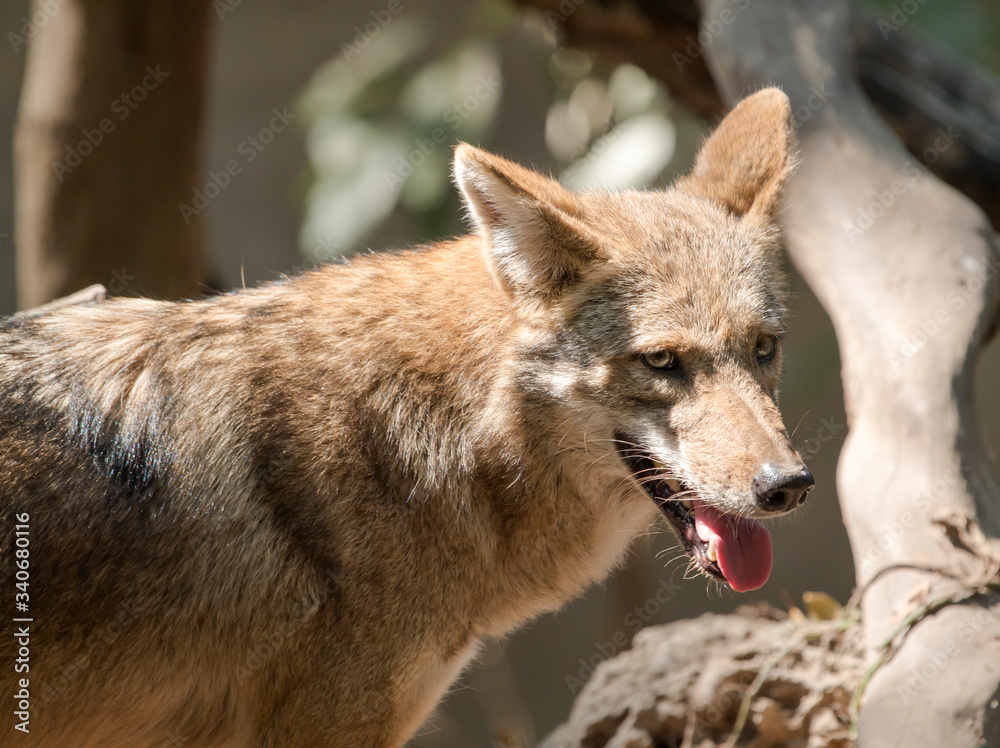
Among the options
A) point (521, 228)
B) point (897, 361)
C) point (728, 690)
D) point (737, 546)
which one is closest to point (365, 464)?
point (521, 228)

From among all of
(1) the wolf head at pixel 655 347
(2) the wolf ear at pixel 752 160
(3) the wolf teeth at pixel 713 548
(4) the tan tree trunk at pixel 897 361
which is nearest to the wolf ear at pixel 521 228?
(1) the wolf head at pixel 655 347

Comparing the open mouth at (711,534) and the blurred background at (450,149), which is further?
the blurred background at (450,149)

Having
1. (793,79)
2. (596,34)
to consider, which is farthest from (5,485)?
(596,34)

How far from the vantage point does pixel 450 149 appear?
6.74m

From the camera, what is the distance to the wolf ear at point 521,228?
8.97ft

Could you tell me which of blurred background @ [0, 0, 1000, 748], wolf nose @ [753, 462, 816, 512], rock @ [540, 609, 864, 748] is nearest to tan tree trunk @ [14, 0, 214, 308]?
blurred background @ [0, 0, 1000, 748]

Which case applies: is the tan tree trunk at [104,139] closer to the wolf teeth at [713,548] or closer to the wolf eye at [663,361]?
the wolf eye at [663,361]

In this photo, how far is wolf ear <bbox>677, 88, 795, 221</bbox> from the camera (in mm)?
3371

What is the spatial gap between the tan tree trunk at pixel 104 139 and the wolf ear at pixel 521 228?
3.25 metres

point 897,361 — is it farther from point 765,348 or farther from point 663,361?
point 663,361

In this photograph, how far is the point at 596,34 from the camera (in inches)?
226

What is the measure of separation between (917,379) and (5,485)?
10.8 ft

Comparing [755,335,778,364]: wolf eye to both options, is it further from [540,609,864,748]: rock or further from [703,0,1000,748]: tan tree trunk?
[540,609,864,748]: rock

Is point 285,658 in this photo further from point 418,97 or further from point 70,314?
point 418,97
